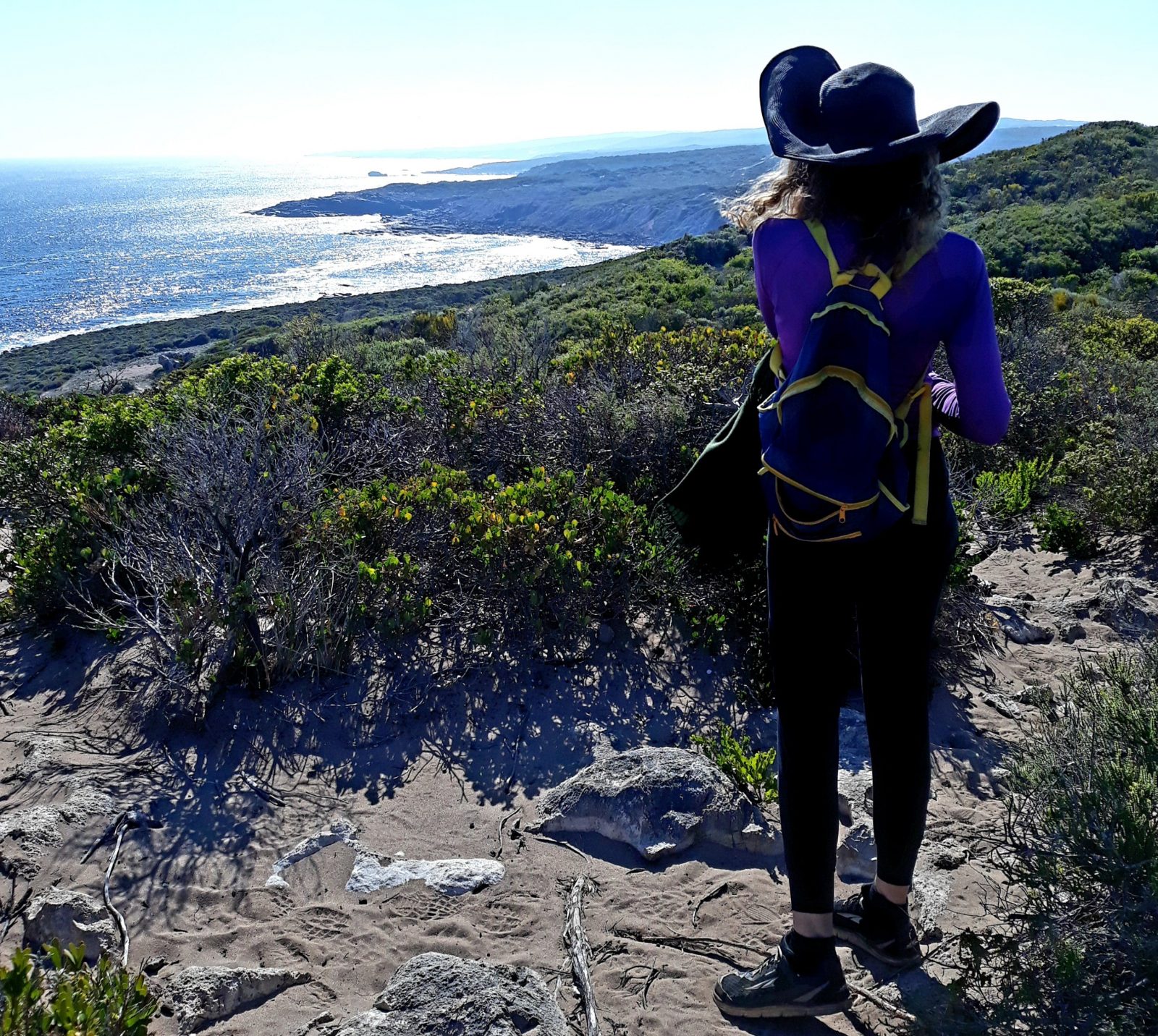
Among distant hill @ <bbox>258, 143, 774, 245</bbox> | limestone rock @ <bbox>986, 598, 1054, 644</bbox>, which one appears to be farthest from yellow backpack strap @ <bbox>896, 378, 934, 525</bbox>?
distant hill @ <bbox>258, 143, 774, 245</bbox>

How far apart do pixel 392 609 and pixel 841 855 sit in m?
2.36

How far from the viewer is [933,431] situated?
1.69 m

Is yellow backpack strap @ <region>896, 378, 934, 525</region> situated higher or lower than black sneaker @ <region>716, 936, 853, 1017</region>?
higher

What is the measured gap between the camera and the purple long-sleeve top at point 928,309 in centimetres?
152

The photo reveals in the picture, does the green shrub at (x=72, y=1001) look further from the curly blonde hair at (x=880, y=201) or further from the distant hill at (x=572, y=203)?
the distant hill at (x=572, y=203)

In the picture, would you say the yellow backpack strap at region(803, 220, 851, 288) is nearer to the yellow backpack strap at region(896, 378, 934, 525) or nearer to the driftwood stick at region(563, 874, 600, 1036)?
the yellow backpack strap at region(896, 378, 934, 525)

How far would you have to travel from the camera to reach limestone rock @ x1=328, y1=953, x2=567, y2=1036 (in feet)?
6.66

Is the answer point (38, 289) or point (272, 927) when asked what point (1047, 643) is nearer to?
point (272, 927)

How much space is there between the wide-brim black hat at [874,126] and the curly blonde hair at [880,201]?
0.03 metres

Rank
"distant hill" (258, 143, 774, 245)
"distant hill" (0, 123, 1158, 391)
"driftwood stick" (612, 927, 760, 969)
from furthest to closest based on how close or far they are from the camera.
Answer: "distant hill" (258, 143, 774, 245) < "distant hill" (0, 123, 1158, 391) < "driftwood stick" (612, 927, 760, 969)

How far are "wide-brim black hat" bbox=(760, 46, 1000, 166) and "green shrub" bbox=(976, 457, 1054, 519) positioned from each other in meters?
3.92

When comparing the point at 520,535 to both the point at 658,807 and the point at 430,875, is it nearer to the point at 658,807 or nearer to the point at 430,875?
the point at 658,807

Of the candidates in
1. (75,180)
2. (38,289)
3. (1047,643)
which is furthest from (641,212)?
(75,180)

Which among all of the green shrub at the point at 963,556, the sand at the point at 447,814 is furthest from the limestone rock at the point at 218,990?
the green shrub at the point at 963,556
